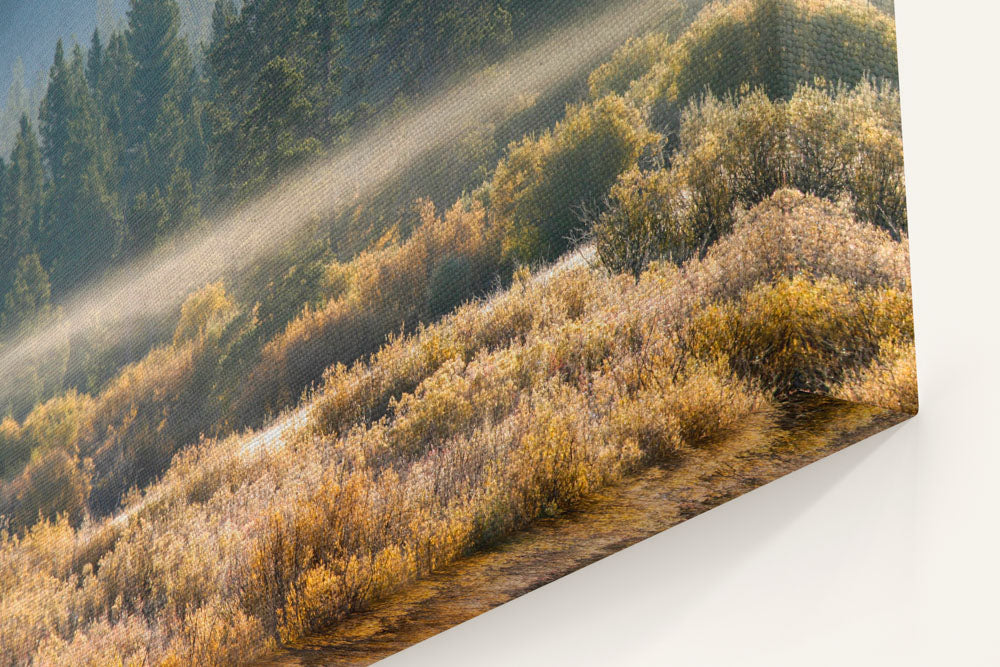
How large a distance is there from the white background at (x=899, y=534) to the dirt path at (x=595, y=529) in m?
0.05

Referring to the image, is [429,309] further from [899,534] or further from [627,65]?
[899,534]

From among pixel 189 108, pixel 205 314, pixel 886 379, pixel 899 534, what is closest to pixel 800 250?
pixel 886 379

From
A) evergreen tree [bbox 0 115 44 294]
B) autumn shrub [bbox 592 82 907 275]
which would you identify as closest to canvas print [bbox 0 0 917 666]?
autumn shrub [bbox 592 82 907 275]

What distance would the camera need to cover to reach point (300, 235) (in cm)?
282

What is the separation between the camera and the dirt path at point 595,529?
2393 millimetres

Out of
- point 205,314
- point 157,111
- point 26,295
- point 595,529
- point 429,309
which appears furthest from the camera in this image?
point 26,295

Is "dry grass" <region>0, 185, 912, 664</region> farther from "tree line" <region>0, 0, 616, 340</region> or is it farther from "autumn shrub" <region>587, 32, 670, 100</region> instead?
"tree line" <region>0, 0, 616, 340</region>

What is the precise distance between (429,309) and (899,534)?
134cm

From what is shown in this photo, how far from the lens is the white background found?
7.70ft

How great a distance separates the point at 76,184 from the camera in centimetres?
320

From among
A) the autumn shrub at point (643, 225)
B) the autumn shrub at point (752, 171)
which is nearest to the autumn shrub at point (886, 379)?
the autumn shrub at point (752, 171)

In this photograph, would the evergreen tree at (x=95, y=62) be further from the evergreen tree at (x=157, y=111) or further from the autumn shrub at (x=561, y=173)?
the autumn shrub at (x=561, y=173)

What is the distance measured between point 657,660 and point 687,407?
0.67 meters

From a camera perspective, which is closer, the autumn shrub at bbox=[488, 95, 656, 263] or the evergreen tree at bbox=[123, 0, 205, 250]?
the autumn shrub at bbox=[488, 95, 656, 263]
